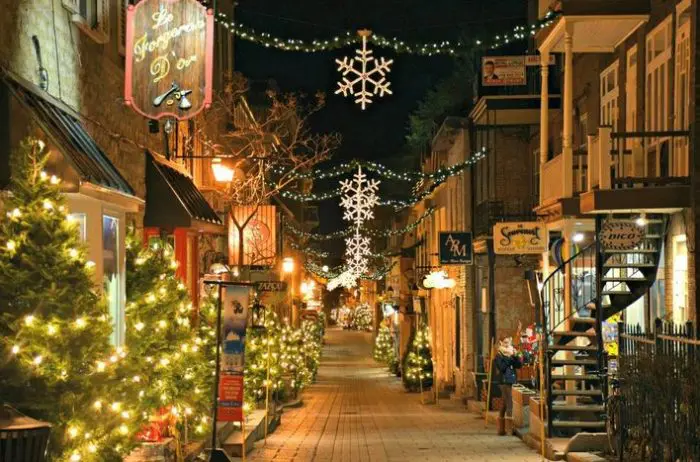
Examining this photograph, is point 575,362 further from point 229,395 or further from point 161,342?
point 161,342

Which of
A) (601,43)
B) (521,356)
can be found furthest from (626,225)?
(521,356)

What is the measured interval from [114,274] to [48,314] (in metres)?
4.12

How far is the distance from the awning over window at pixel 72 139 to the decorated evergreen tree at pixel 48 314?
1.31 m

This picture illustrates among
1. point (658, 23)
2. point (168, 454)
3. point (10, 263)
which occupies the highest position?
point (658, 23)

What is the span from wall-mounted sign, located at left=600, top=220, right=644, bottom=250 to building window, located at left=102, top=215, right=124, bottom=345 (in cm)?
797

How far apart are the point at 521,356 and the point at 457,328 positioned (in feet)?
53.1

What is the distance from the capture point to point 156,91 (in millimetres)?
14086

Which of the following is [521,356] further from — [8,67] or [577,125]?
[8,67]

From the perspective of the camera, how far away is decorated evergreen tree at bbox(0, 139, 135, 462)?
30.7ft

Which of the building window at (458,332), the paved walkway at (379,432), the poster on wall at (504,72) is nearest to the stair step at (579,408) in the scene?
the paved walkway at (379,432)

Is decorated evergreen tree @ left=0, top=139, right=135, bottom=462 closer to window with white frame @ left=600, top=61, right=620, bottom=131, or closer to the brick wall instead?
the brick wall

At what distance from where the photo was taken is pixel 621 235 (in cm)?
1781

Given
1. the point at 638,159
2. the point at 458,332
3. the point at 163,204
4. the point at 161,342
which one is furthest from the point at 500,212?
the point at 161,342

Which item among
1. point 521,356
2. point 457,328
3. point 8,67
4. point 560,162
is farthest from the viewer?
point 457,328
